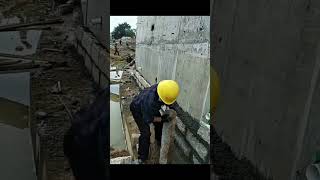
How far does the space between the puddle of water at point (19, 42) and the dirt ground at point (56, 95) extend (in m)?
0.04

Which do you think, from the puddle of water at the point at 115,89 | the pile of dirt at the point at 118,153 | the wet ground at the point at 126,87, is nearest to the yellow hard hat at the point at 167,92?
the wet ground at the point at 126,87

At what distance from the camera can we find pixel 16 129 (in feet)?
8.22

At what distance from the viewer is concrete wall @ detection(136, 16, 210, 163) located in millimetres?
5535

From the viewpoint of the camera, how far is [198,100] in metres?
6.00

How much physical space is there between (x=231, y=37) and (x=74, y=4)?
3.88 ft

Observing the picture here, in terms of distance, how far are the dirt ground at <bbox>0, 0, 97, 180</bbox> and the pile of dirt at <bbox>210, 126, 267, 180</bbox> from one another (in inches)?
43.2

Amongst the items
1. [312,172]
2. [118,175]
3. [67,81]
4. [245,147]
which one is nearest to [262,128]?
[245,147]

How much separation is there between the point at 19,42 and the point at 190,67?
4127 mm

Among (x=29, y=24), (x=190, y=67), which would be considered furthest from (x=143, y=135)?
(x=29, y=24)

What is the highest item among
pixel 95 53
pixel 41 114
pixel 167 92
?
pixel 95 53

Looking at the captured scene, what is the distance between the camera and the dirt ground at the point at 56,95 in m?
2.53

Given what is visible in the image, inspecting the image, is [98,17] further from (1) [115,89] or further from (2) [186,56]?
(1) [115,89]

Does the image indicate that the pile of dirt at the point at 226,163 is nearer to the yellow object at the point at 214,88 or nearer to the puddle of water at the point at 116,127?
the yellow object at the point at 214,88

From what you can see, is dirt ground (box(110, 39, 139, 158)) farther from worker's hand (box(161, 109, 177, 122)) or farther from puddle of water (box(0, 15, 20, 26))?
puddle of water (box(0, 15, 20, 26))
